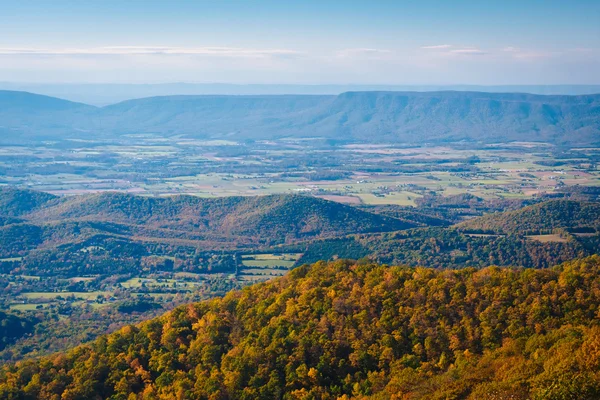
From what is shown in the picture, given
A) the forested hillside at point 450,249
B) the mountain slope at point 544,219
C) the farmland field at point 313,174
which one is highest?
the mountain slope at point 544,219

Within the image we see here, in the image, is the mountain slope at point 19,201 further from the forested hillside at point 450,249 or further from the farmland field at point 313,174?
the forested hillside at point 450,249

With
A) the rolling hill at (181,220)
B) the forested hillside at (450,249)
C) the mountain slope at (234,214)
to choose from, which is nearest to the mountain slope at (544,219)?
the forested hillside at (450,249)

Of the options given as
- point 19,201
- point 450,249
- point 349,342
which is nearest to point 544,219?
point 450,249

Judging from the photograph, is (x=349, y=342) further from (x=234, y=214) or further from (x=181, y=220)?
(x=181, y=220)

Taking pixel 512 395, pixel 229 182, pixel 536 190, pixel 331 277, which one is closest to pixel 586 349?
pixel 512 395

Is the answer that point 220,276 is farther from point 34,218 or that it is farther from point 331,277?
point 34,218
